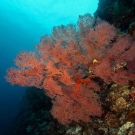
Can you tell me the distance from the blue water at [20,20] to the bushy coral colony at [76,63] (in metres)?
25.0

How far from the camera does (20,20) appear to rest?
63062 millimetres

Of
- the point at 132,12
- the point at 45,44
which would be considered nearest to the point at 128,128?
the point at 45,44

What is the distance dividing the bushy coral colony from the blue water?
2504cm

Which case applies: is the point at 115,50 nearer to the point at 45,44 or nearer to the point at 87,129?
the point at 45,44

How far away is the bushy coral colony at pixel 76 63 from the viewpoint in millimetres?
4250

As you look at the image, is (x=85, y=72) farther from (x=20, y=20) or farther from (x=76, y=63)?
(x=20, y=20)

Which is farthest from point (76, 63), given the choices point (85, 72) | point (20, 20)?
point (20, 20)

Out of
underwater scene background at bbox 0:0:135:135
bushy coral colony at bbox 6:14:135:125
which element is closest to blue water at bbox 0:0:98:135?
underwater scene background at bbox 0:0:135:135

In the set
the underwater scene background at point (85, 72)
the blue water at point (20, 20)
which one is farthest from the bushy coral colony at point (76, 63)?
the blue water at point (20, 20)

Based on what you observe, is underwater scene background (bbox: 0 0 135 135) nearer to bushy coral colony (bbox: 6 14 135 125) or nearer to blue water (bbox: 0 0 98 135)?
bushy coral colony (bbox: 6 14 135 125)

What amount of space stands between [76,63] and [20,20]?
2567 inches

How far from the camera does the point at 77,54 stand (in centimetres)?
470

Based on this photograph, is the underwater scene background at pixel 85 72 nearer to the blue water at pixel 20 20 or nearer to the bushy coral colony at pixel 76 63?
the bushy coral colony at pixel 76 63

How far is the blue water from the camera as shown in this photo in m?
41.7
